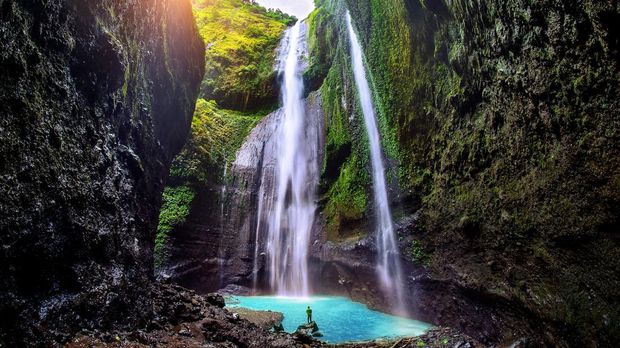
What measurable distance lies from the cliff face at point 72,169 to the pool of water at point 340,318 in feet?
14.7

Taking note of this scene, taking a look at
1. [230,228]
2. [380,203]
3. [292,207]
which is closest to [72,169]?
[380,203]

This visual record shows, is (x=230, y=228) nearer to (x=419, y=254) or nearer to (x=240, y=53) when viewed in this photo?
(x=419, y=254)

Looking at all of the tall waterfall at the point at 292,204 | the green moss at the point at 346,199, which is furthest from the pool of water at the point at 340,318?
the green moss at the point at 346,199

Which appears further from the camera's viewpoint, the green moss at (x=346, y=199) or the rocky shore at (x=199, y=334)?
the green moss at (x=346, y=199)

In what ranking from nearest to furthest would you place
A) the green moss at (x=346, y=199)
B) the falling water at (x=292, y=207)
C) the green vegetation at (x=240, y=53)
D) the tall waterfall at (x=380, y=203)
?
the tall waterfall at (x=380, y=203)
the green moss at (x=346, y=199)
the falling water at (x=292, y=207)
the green vegetation at (x=240, y=53)

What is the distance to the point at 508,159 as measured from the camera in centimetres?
677

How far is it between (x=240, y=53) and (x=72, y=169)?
2080cm

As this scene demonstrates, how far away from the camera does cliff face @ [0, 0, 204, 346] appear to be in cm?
304

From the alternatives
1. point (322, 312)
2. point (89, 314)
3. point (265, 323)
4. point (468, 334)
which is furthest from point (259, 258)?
point (89, 314)

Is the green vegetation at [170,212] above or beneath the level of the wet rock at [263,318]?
above

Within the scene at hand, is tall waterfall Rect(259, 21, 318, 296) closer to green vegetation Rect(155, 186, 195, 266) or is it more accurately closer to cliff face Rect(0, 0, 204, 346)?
green vegetation Rect(155, 186, 195, 266)

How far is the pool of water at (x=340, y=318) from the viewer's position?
26.7 feet

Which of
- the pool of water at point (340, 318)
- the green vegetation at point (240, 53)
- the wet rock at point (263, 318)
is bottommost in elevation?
the pool of water at point (340, 318)

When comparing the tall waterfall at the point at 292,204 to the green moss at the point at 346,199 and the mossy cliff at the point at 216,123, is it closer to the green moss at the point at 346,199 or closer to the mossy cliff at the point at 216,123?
the green moss at the point at 346,199
